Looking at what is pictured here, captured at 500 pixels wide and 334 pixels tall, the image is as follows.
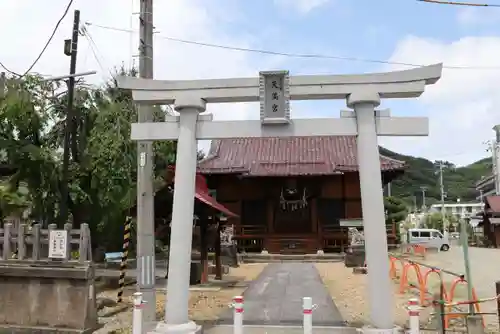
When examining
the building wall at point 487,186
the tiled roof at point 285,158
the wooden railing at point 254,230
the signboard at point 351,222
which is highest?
the building wall at point 487,186

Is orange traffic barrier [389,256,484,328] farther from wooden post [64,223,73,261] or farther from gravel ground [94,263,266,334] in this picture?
wooden post [64,223,73,261]

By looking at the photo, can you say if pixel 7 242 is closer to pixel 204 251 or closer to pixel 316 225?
pixel 204 251

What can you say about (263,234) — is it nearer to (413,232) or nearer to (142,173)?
(413,232)

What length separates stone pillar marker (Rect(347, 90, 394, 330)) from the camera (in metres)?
7.69

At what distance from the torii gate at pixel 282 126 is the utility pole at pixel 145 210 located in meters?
0.99

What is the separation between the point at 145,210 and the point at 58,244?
1796 mm

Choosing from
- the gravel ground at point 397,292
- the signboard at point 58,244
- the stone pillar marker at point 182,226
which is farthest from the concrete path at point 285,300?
the signboard at point 58,244

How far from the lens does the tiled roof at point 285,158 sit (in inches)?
1049

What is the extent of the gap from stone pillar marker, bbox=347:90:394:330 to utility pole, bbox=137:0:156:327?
14.0 feet

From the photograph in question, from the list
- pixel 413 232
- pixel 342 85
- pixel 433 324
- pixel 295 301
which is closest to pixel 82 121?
pixel 295 301

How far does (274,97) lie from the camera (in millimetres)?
8344

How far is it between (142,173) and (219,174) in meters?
17.8

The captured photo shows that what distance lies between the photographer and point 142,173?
31.1 feet

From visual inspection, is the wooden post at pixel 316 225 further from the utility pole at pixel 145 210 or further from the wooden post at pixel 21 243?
the wooden post at pixel 21 243
